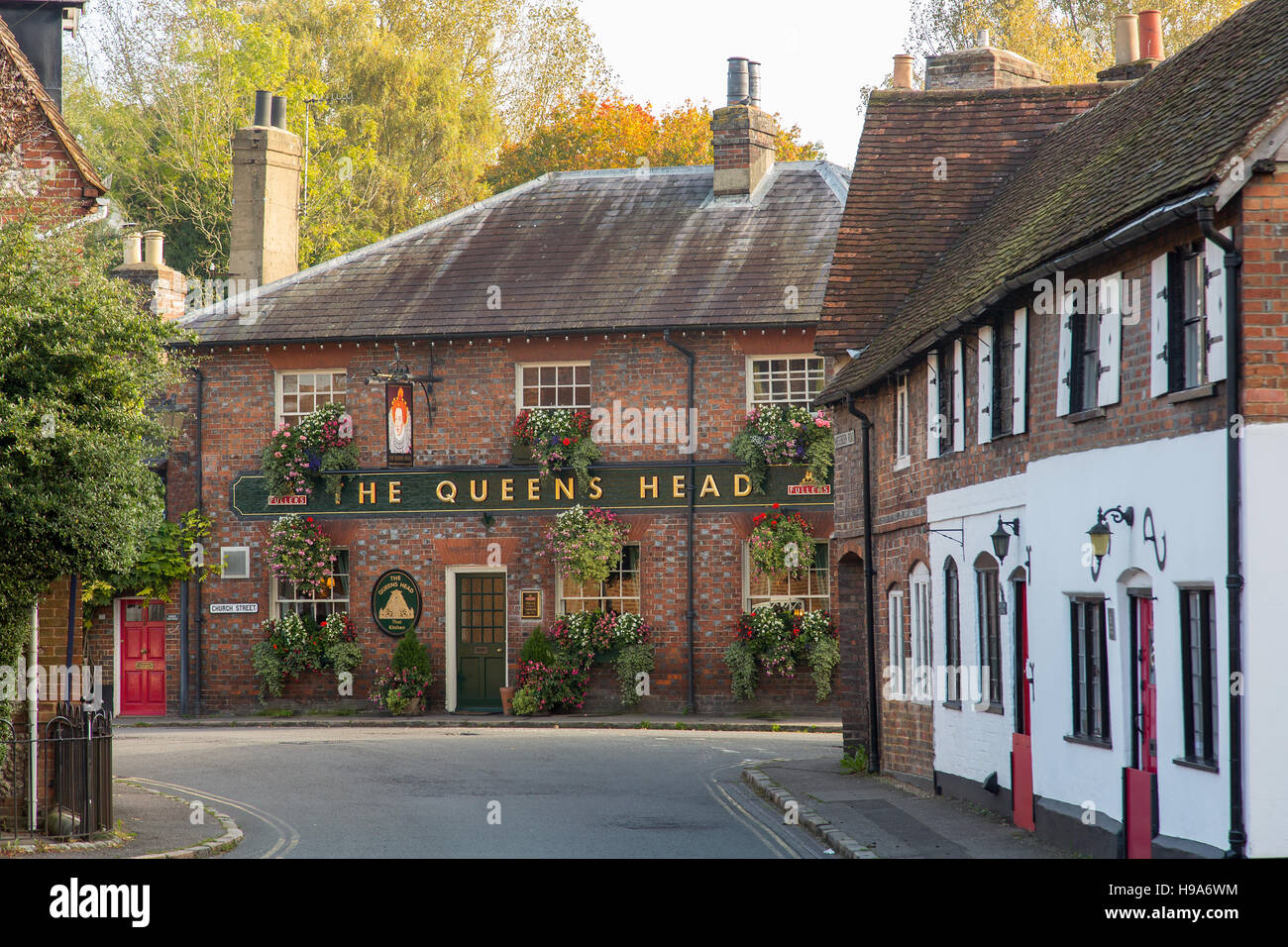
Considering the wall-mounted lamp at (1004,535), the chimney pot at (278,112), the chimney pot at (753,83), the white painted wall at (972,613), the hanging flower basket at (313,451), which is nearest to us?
the wall-mounted lamp at (1004,535)

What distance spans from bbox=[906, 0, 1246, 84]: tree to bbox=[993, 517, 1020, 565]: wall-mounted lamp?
27.4 m

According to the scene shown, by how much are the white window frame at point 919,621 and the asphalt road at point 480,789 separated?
2.50 m

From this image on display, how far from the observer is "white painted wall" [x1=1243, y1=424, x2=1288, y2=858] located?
9.73 m

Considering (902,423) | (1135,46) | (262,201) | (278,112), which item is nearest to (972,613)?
(902,423)

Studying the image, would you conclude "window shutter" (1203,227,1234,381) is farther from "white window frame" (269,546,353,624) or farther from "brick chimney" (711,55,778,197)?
"white window frame" (269,546,353,624)

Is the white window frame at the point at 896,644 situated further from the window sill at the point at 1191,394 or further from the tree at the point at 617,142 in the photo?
the tree at the point at 617,142

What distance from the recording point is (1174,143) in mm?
12531

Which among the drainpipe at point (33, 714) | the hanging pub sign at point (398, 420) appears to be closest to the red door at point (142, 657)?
the hanging pub sign at point (398, 420)

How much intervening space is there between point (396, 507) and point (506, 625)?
10.3 ft

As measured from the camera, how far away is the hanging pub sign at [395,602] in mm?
28844

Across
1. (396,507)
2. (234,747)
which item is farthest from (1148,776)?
(396,507)

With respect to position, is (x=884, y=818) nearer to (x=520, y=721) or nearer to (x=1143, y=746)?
(x=1143, y=746)

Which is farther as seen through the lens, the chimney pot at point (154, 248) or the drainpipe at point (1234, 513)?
the chimney pot at point (154, 248)

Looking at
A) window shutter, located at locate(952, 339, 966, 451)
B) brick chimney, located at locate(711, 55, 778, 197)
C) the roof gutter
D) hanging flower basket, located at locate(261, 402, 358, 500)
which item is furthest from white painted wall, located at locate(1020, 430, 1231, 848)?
brick chimney, located at locate(711, 55, 778, 197)
